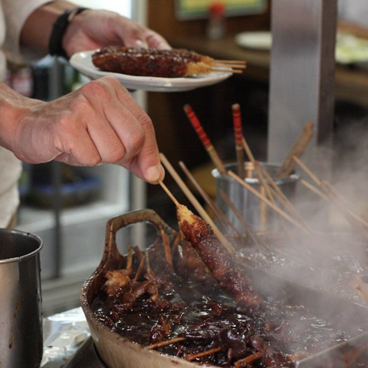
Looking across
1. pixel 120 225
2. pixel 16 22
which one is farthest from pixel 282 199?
pixel 16 22

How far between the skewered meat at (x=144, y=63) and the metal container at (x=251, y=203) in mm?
362

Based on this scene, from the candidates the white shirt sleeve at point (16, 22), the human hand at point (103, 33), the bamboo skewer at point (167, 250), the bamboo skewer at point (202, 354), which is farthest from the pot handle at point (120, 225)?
the white shirt sleeve at point (16, 22)

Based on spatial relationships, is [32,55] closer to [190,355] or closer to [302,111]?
[302,111]

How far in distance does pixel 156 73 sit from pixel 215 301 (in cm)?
82

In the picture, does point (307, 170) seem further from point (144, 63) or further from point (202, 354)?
point (202, 354)

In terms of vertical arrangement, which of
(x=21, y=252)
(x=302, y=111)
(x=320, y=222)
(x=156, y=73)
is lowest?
(x=320, y=222)

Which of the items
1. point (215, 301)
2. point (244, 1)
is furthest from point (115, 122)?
point (244, 1)

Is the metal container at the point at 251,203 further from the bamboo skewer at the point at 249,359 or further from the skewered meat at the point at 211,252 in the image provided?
the bamboo skewer at the point at 249,359

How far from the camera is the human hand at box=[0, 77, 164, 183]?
50.6 inches

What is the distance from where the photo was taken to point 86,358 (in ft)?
4.71

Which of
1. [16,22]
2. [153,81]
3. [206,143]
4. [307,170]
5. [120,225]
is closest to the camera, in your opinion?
[120,225]

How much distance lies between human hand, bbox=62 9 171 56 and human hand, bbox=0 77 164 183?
35.8 inches

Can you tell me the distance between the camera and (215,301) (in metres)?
1.53

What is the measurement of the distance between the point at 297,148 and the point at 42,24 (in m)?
1.09
